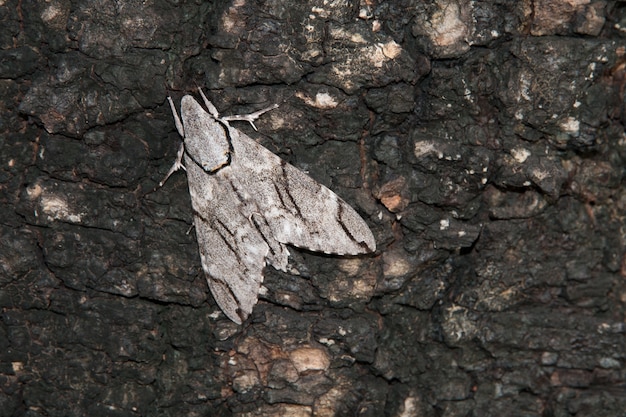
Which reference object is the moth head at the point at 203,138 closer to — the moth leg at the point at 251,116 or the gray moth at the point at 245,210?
the gray moth at the point at 245,210

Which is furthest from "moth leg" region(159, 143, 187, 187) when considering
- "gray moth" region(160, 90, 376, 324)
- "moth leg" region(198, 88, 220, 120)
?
"moth leg" region(198, 88, 220, 120)

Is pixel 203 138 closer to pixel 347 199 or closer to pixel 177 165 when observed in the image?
pixel 177 165

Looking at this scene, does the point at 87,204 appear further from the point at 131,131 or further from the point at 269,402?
the point at 269,402

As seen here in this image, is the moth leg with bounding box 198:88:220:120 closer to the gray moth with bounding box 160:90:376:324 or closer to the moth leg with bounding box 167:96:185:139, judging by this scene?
the gray moth with bounding box 160:90:376:324

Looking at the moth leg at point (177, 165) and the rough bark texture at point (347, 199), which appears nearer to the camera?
the rough bark texture at point (347, 199)

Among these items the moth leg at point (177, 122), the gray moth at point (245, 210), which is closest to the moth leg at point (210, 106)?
the gray moth at point (245, 210)

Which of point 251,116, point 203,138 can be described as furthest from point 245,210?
point 251,116

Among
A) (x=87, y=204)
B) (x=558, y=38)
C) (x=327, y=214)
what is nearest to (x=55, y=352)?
(x=87, y=204)
